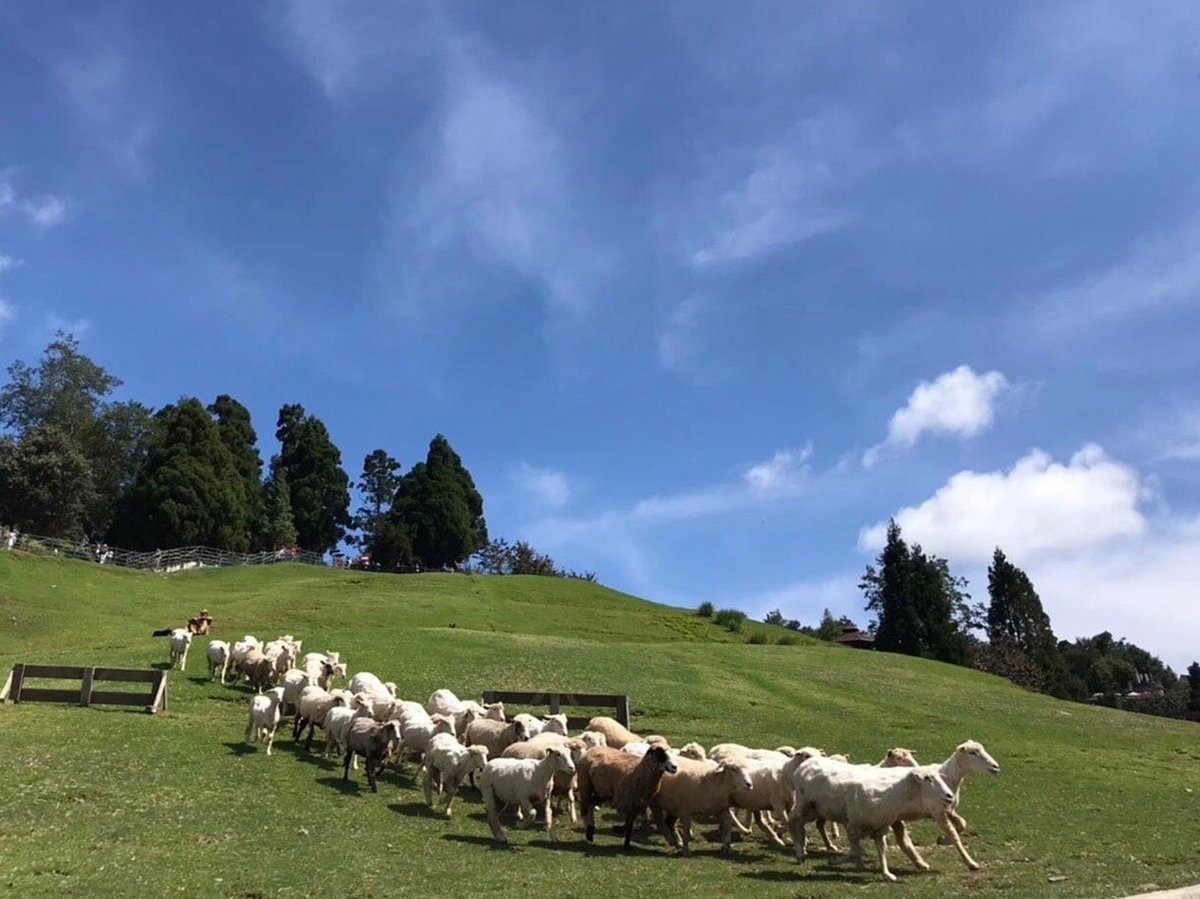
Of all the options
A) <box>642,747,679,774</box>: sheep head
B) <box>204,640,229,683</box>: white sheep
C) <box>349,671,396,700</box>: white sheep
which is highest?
<box>204,640,229,683</box>: white sheep

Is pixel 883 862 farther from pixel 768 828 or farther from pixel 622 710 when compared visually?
pixel 622 710

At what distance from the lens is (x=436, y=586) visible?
76.1 meters

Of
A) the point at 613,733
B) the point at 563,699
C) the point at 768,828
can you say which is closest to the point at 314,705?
the point at 613,733

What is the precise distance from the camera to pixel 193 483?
8462cm

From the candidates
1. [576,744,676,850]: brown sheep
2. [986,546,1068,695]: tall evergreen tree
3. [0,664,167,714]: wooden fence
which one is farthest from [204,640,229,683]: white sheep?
[986,546,1068,695]: tall evergreen tree

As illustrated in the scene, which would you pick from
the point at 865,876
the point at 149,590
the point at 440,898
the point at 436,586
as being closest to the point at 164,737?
the point at 440,898

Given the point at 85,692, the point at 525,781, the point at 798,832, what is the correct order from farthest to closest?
1. the point at 85,692
2. the point at 525,781
3. the point at 798,832

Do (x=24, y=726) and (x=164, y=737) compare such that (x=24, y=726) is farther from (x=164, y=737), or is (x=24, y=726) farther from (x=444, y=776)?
(x=444, y=776)

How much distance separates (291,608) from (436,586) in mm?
20333

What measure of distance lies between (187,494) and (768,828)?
79858 millimetres

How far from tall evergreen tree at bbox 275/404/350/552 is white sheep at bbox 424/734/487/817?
97.0 meters

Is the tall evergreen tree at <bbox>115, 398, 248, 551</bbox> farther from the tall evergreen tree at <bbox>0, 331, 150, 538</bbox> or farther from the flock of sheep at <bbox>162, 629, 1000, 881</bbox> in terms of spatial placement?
the flock of sheep at <bbox>162, 629, 1000, 881</bbox>

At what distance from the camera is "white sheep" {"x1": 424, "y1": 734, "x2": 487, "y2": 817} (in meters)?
16.6

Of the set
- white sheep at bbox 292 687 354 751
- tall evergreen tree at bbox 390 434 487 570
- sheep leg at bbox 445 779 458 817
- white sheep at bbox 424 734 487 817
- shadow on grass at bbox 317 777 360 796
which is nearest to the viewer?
sheep leg at bbox 445 779 458 817
